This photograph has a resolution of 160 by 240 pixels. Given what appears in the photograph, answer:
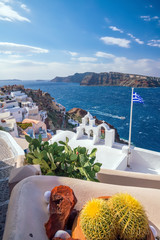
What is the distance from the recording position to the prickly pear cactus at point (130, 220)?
3.94ft

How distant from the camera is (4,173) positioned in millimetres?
4574

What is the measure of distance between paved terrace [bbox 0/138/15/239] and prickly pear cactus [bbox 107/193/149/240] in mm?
2412

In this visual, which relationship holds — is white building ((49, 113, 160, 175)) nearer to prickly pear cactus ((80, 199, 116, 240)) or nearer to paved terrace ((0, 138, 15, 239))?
paved terrace ((0, 138, 15, 239))

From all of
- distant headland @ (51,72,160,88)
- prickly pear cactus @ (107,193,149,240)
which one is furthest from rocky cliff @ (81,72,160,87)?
prickly pear cactus @ (107,193,149,240)

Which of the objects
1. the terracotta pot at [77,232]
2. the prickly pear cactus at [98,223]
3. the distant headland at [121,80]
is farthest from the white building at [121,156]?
the distant headland at [121,80]

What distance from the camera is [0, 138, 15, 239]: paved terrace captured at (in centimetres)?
312

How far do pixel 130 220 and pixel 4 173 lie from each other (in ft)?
14.1

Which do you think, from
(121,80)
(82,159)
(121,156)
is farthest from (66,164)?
(121,80)

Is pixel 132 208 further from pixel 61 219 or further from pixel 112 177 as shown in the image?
pixel 112 177

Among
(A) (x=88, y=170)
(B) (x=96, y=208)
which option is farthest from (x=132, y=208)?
(A) (x=88, y=170)

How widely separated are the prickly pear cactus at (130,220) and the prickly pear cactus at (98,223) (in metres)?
0.06

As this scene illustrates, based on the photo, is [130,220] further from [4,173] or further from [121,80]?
[121,80]

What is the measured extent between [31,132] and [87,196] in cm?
1860

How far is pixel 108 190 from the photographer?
6.86ft
